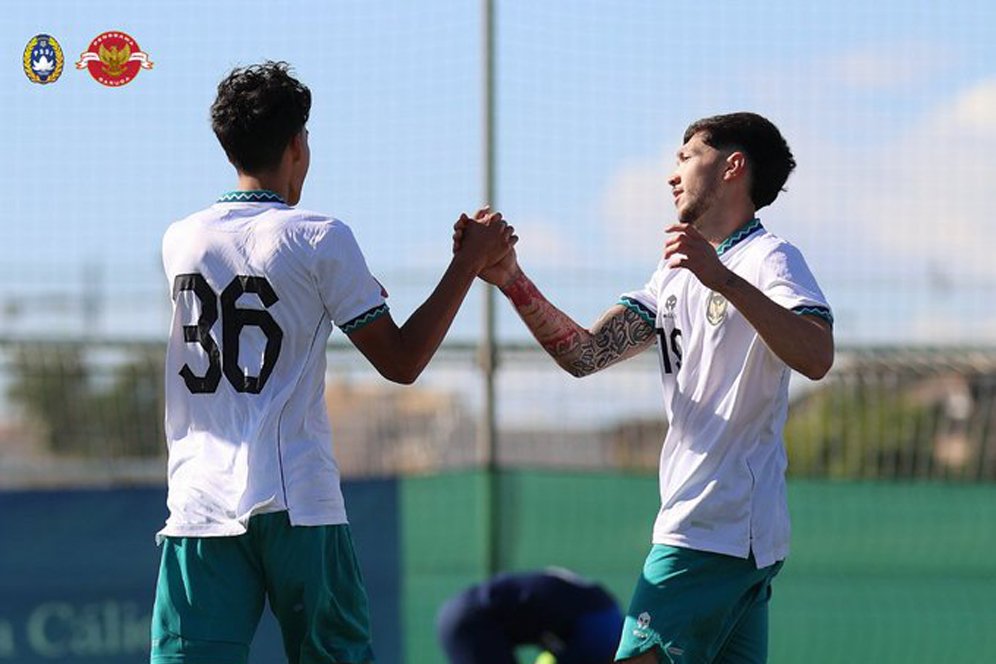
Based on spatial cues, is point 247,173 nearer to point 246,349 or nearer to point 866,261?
point 246,349

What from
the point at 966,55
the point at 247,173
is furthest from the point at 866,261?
the point at 247,173

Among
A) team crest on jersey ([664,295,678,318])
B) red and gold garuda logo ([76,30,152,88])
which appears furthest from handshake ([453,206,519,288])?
red and gold garuda logo ([76,30,152,88])

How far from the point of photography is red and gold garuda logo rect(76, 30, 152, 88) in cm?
827

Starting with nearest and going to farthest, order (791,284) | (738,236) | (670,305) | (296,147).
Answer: (296,147)
(791,284)
(738,236)
(670,305)

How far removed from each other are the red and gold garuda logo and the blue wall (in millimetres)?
2005

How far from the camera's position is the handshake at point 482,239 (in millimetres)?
5113

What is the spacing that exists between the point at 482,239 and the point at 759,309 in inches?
29.8

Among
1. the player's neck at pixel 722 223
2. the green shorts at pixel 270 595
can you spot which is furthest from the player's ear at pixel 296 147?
the player's neck at pixel 722 223

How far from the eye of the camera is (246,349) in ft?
15.3

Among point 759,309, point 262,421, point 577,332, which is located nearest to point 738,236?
point 759,309

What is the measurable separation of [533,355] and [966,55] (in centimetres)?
264

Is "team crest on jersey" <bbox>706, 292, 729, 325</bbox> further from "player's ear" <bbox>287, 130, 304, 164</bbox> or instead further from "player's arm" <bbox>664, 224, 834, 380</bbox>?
"player's ear" <bbox>287, 130, 304, 164</bbox>

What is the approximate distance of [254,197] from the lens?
15.8 feet

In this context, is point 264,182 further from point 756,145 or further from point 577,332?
point 756,145
